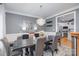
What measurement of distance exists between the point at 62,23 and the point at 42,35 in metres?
0.32

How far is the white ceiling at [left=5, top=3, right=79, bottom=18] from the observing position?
1334 millimetres

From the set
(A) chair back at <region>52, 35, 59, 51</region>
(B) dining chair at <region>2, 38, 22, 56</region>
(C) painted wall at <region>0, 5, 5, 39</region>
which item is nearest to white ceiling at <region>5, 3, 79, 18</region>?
(C) painted wall at <region>0, 5, 5, 39</region>

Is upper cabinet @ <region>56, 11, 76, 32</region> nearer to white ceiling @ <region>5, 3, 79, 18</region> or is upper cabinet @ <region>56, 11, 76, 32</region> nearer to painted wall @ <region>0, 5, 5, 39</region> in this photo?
white ceiling @ <region>5, 3, 79, 18</region>

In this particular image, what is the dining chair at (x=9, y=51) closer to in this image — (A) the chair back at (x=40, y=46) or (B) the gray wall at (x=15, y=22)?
(B) the gray wall at (x=15, y=22)

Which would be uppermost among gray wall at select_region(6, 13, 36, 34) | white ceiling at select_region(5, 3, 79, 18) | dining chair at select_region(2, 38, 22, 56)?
white ceiling at select_region(5, 3, 79, 18)

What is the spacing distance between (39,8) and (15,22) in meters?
0.38

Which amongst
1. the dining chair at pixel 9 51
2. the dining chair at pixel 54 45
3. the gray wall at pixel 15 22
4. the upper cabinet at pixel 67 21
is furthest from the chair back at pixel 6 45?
the upper cabinet at pixel 67 21

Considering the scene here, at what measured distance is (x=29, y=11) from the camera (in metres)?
1.37

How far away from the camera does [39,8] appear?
137 cm

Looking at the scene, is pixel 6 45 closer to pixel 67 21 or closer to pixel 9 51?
pixel 9 51

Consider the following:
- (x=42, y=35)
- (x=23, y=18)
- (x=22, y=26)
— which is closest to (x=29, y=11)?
(x=23, y=18)

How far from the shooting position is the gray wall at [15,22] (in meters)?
1.33

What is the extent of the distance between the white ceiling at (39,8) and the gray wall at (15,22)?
0.08 meters

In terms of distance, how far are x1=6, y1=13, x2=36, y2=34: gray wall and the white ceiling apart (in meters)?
0.08
